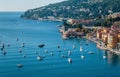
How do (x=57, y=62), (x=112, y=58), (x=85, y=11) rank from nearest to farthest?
(x=57, y=62) → (x=112, y=58) → (x=85, y=11)

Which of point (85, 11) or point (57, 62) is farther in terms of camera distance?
point (85, 11)

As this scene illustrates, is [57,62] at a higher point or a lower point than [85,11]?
lower

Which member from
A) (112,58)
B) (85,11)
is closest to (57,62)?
(112,58)

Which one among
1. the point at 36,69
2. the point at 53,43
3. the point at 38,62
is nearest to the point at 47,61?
the point at 38,62

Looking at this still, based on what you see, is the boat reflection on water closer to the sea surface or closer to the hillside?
the sea surface

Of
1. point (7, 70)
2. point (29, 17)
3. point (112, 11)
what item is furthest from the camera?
point (29, 17)

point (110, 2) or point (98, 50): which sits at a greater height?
point (110, 2)

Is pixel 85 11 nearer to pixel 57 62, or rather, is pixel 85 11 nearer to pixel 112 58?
pixel 112 58

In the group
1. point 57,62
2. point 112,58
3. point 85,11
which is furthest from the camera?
point 85,11

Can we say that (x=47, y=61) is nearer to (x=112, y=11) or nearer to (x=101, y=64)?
(x=101, y=64)

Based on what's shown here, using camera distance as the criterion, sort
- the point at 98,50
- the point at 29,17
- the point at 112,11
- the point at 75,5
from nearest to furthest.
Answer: the point at 98,50 → the point at 112,11 → the point at 29,17 → the point at 75,5
